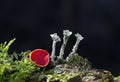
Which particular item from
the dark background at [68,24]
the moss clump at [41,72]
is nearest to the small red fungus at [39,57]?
the moss clump at [41,72]

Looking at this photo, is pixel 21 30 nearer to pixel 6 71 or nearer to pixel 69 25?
pixel 69 25

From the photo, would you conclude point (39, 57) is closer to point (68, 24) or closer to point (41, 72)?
point (41, 72)

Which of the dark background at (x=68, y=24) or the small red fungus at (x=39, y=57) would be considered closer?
the small red fungus at (x=39, y=57)

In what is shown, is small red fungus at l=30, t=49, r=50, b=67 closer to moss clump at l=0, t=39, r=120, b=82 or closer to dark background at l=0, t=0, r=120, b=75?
moss clump at l=0, t=39, r=120, b=82

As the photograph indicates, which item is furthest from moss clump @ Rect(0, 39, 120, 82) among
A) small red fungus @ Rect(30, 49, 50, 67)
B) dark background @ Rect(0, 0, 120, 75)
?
dark background @ Rect(0, 0, 120, 75)

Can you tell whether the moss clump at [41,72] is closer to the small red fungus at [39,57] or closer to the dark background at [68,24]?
the small red fungus at [39,57]

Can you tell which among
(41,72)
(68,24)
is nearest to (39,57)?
(41,72)
